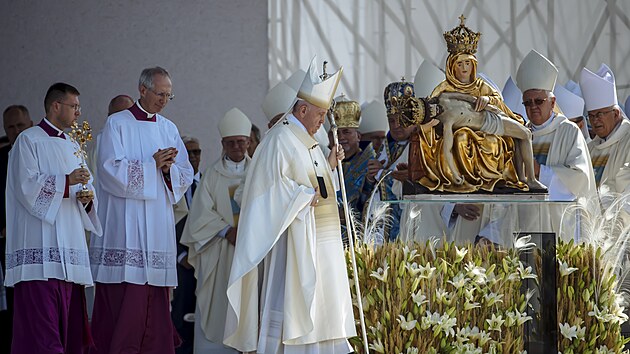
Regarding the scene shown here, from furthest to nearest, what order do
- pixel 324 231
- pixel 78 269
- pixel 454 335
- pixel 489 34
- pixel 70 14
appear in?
pixel 489 34, pixel 70 14, pixel 78 269, pixel 324 231, pixel 454 335

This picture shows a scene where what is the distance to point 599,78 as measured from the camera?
7871mm

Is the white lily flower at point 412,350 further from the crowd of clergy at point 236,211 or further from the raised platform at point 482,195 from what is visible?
the raised platform at point 482,195

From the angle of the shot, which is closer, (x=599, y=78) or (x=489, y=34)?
(x=599, y=78)

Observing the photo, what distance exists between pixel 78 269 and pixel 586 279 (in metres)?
3.23

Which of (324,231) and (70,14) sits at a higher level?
(70,14)

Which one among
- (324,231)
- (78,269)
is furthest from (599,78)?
(78,269)

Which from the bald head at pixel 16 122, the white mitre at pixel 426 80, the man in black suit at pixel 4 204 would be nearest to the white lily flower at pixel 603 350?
the white mitre at pixel 426 80


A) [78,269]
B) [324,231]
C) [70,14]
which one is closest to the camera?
[324,231]

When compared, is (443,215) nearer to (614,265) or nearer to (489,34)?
(614,265)

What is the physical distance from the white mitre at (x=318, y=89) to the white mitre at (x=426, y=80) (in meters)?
1.68

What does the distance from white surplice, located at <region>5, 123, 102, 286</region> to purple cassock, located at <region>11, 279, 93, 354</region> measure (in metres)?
0.08

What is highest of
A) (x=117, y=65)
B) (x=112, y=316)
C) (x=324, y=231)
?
(x=117, y=65)

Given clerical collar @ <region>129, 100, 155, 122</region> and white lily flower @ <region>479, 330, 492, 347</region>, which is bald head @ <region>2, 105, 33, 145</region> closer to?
clerical collar @ <region>129, 100, 155, 122</region>

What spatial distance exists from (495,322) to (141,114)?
3126 mm
